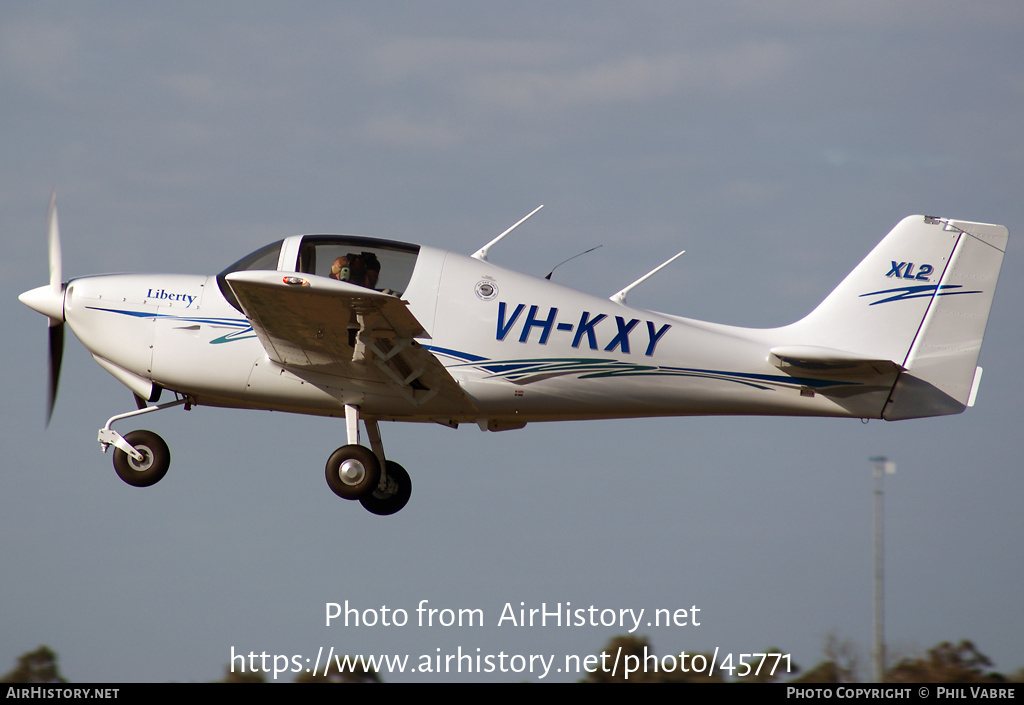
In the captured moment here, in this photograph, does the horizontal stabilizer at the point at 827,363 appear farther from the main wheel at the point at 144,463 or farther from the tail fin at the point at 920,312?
the main wheel at the point at 144,463

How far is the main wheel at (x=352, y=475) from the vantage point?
10562 millimetres

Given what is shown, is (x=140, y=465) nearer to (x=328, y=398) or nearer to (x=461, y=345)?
(x=328, y=398)

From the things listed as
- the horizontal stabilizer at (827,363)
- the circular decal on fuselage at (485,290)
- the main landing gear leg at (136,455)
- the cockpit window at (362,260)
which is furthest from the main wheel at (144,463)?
the horizontal stabilizer at (827,363)

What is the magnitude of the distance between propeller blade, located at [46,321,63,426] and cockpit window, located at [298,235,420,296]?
2.93 meters

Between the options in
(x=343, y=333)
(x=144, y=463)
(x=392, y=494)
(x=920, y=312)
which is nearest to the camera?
(x=343, y=333)

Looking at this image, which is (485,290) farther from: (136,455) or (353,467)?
(136,455)

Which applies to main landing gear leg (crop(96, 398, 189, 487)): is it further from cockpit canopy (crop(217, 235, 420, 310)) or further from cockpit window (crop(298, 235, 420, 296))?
cockpit window (crop(298, 235, 420, 296))

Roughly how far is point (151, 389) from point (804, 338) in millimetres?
6059

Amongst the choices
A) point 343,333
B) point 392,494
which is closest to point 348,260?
point 343,333

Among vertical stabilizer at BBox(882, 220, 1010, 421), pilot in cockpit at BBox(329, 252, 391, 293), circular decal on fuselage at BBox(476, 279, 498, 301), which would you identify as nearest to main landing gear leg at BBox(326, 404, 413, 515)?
pilot in cockpit at BBox(329, 252, 391, 293)

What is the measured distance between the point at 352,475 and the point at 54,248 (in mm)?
4085

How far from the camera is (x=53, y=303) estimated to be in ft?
37.2
